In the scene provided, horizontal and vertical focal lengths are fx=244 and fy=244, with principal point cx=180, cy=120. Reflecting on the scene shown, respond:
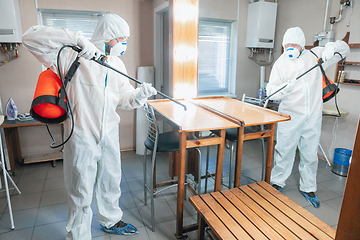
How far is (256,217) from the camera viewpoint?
1499 mm

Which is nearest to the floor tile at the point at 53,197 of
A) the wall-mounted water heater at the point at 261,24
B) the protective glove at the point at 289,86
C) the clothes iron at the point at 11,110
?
the clothes iron at the point at 11,110

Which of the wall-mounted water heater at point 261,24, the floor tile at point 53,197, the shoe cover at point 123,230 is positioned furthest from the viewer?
the wall-mounted water heater at point 261,24

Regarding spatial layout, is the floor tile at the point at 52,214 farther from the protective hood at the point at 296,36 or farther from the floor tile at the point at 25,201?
the protective hood at the point at 296,36

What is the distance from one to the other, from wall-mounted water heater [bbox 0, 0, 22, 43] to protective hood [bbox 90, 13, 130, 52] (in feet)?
5.38

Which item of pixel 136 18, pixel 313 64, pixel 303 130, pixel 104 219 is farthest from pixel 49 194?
pixel 313 64

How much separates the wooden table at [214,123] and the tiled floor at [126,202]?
384mm

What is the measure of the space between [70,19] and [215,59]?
195 cm

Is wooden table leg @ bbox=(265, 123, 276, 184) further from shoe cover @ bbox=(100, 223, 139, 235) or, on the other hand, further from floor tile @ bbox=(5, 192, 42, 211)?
floor tile @ bbox=(5, 192, 42, 211)

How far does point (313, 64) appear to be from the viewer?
2.47 metres

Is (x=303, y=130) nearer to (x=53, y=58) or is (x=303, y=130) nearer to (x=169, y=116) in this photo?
(x=169, y=116)

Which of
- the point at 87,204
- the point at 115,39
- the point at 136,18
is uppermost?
the point at 136,18

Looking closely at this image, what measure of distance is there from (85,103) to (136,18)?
84.1 inches

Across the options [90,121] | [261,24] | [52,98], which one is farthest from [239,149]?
[261,24]

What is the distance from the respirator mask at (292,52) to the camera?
2.42 meters
